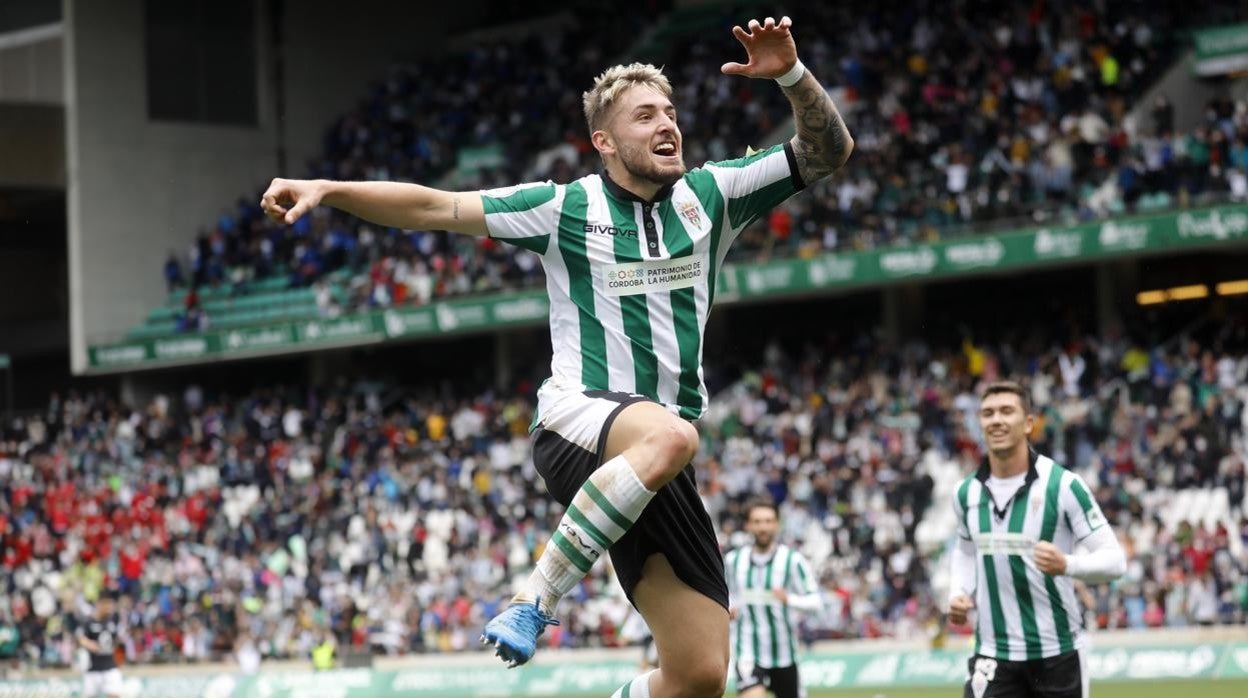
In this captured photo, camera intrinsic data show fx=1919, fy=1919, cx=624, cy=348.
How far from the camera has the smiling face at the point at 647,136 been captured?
275 inches

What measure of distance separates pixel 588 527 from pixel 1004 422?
3775mm

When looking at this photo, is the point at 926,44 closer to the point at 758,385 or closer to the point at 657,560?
the point at 758,385

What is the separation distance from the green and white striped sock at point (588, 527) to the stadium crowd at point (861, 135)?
19805 mm

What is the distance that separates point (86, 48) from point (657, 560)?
35198mm

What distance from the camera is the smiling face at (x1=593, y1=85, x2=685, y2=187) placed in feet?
22.9

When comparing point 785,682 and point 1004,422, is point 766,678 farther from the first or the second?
point 1004,422

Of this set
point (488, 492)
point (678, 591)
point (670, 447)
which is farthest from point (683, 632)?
point (488, 492)

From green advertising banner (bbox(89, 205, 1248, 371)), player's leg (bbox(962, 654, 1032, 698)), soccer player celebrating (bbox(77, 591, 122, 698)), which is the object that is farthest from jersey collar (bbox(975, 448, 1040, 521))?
green advertising banner (bbox(89, 205, 1248, 371))

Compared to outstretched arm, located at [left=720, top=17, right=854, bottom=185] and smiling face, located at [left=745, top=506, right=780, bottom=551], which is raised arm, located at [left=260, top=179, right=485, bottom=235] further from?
smiling face, located at [left=745, top=506, right=780, bottom=551]

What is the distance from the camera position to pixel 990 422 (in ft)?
32.0

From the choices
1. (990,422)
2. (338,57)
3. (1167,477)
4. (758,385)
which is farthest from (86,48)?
(990,422)

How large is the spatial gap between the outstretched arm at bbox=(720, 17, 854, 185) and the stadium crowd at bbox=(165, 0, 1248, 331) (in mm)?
18755

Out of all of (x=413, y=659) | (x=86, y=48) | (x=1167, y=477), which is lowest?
(x=413, y=659)

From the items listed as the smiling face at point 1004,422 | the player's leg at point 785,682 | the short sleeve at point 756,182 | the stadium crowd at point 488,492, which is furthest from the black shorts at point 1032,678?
the stadium crowd at point 488,492
